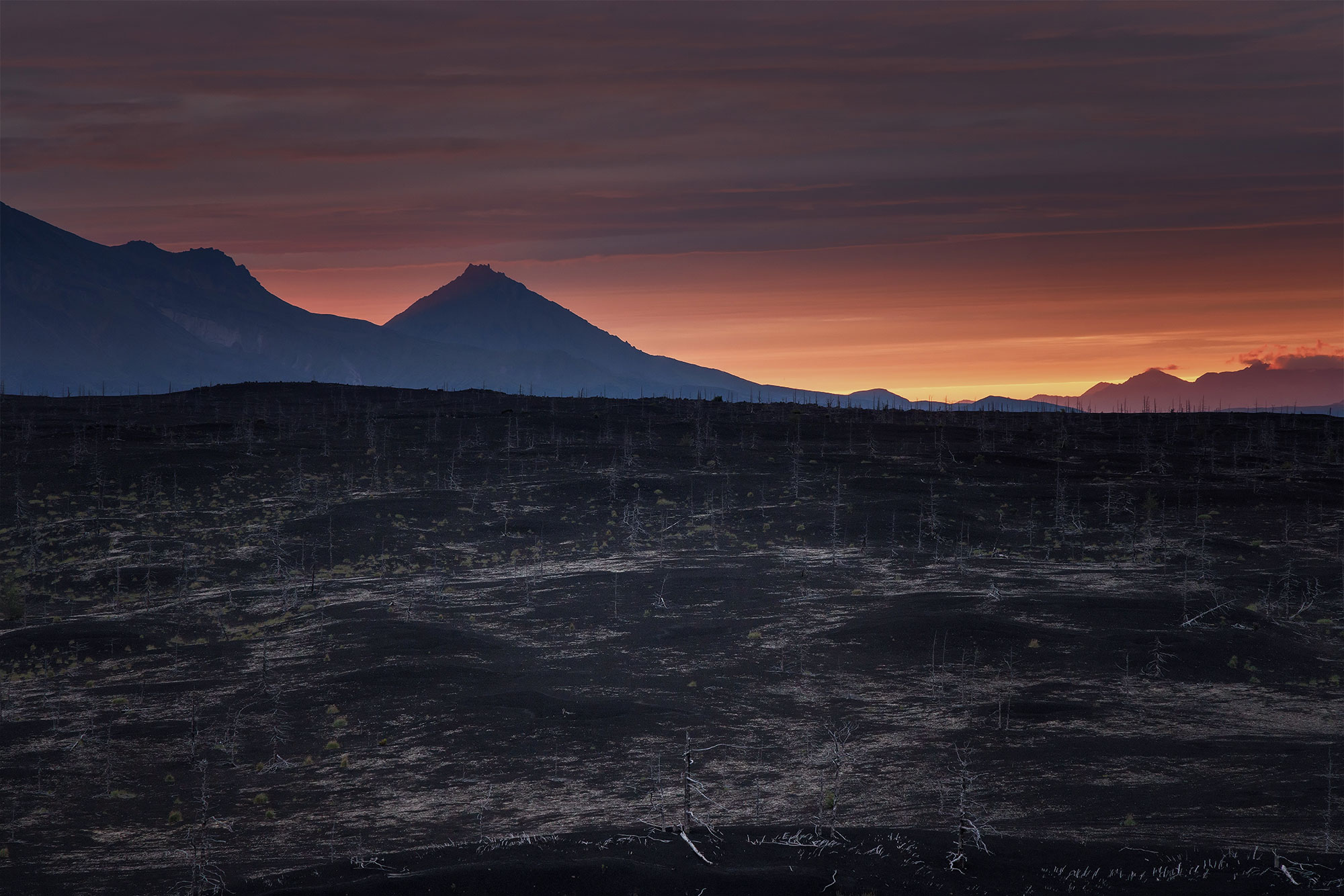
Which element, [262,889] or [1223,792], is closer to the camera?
[262,889]

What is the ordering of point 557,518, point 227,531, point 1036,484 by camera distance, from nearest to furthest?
point 227,531, point 557,518, point 1036,484

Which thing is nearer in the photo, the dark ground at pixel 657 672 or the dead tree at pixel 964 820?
the dead tree at pixel 964 820

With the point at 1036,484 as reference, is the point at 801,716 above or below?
below

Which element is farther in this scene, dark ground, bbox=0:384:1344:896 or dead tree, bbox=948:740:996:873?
dark ground, bbox=0:384:1344:896

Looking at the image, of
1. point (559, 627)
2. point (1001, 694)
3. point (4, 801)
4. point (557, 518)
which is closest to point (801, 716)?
point (1001, 694)

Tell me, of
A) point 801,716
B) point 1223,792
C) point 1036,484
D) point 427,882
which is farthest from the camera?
point 1036,484

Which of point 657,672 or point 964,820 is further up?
point 964,820

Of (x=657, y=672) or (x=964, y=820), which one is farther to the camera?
(x=657, y=672)

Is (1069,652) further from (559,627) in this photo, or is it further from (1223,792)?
(559,627)
